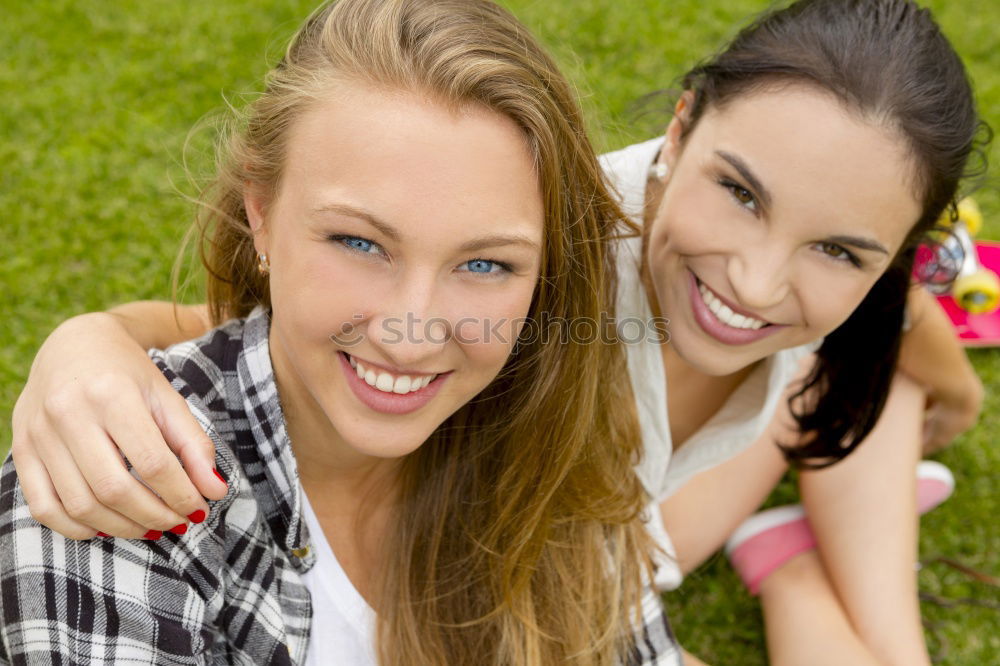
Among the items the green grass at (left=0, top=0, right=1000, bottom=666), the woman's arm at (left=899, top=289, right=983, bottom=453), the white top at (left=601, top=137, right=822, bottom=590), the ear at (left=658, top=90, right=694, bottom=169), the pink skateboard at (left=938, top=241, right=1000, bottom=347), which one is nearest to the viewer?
the ear at (left=658, top=90, right=694, bottom=169)

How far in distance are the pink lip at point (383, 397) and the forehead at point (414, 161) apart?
30cm

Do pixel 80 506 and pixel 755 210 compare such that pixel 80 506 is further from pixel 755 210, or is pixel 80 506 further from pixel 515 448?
pixel 755 210

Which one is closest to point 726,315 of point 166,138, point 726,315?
point 726,315

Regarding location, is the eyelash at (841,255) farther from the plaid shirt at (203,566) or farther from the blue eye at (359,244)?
the plaid shirt at (203,566)

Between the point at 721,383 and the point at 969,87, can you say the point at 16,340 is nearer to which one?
the point at 721,383

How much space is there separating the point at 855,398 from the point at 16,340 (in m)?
2.68

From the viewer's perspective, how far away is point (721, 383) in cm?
277

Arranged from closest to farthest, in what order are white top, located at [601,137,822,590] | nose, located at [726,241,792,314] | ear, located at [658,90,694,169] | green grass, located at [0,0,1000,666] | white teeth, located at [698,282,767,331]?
nose, located at [726,241,792,314]
white teeth, located at [698,282,767,331]
ear, located at [658,90,694,169]
white top, located at [601,137,822,590]
green grass, located at [0,0,1000,666]

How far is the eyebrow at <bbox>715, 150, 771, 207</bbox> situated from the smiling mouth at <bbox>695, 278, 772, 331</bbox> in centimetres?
27

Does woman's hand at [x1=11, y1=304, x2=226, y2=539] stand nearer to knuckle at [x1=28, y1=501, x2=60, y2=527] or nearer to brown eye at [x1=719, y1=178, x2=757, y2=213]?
knuckle at [x1=28, y1=501, x2=60, y2=527]

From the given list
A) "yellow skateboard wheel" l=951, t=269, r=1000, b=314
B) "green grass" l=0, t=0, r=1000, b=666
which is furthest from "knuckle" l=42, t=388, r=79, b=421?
"yellow skateboard wheel" l=951, t=269, r=1000, b=314

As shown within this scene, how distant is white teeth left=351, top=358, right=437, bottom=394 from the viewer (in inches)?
63.8

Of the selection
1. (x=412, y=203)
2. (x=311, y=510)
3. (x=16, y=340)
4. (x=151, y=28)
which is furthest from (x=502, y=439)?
(x=151, y=28)

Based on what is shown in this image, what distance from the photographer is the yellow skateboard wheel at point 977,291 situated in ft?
10.9
